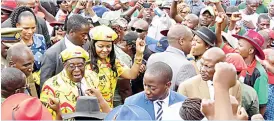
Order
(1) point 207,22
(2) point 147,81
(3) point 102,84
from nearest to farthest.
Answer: (2) point 147,81, (3) point 102,84, (1) point 207,22

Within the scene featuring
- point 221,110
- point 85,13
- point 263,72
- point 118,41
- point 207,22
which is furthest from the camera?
point 207,22

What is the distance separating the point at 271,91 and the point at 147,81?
6.29ft

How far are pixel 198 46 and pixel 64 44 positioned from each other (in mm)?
1357

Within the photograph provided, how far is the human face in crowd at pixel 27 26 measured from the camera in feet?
15.5

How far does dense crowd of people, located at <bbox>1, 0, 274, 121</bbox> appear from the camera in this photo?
9.20ft

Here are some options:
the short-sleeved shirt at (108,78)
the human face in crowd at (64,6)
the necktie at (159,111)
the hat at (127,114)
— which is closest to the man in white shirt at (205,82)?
the necktie at (159,111)

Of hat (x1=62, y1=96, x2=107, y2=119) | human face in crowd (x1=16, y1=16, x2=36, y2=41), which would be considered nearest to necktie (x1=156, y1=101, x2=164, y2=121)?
hat (x1=62, y1=96, x2=107, y2=119)

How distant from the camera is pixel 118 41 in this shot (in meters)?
5.51

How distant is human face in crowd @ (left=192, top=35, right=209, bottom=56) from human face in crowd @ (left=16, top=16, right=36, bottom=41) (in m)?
1.59

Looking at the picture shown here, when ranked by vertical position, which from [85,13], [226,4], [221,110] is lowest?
[226,4]

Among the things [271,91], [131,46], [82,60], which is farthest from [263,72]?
[82,60]

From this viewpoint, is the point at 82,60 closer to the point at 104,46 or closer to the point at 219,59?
the point at 104,46

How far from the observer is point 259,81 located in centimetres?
482

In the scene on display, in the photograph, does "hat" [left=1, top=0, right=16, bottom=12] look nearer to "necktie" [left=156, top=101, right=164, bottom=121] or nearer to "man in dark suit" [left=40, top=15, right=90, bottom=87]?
"man in dark suit" [left=40, top=15, right=90, bottom=87]
